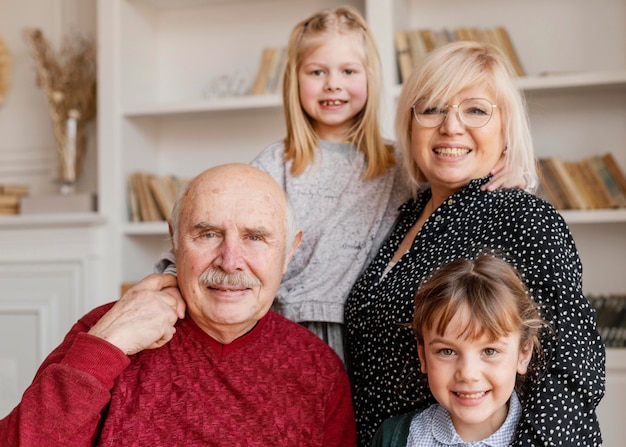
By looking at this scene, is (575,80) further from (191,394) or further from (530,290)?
(191,394)

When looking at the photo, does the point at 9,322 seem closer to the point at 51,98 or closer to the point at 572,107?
the point at 51,98

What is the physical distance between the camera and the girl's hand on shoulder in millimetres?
1841

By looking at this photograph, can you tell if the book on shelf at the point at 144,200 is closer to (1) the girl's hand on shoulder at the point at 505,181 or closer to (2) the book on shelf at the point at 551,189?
(2) the book on shelf at the point at 551,189

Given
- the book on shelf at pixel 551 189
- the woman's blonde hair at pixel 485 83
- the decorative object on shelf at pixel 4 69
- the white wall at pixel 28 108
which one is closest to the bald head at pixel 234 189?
the woman's blonde hair at pixel 485 83

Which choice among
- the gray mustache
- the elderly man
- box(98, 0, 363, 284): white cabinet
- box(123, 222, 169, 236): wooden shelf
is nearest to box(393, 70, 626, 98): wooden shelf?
Result: box(98, 0, 363, 284): white cabinet

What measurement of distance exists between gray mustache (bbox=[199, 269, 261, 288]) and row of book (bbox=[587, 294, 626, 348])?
2.23 m

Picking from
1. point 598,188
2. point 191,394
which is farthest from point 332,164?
point 598,188

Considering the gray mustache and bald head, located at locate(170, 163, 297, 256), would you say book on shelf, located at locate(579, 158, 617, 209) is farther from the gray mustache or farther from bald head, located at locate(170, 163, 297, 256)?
the gray mustache

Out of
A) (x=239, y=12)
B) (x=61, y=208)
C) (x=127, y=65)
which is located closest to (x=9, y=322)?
(x=61, y=208)

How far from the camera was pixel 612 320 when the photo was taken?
3.52 meters

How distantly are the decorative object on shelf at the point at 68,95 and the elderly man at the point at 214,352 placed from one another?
2280 mm

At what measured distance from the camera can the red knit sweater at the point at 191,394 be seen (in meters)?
1.62

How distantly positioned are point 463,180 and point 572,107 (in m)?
2.08

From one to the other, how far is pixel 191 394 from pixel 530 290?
30.0 inches
